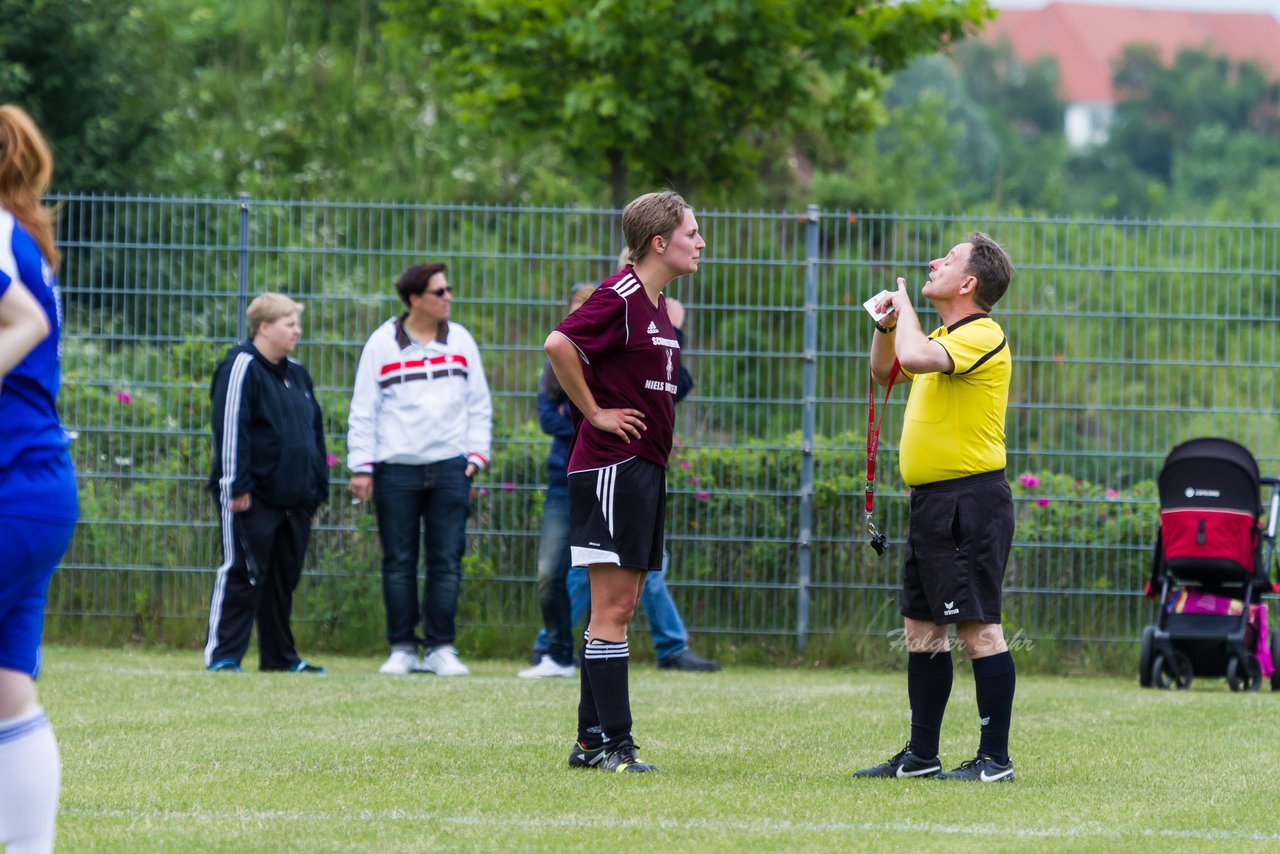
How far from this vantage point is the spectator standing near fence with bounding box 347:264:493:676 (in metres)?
8.99

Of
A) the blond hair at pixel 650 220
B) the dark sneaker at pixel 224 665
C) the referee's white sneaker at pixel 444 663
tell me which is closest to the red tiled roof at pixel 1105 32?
the referee's white sneaker at pixel 444 663

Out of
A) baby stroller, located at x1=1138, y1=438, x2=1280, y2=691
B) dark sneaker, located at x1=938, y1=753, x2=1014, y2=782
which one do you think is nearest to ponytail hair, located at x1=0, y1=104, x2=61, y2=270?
dark sneaker, located at x1=938, y1=753, x2=1014, y2=782

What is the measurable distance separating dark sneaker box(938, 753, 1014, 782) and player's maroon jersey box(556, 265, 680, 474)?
1.40 metres

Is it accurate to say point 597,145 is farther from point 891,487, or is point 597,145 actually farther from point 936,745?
point 936,745

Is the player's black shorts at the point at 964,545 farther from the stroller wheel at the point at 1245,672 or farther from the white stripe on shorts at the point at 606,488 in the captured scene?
the stroller wheel at the point at 1245,672

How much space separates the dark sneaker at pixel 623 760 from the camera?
18.5 feet

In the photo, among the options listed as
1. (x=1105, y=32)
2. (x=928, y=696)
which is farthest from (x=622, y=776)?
(x=1105, y=32)

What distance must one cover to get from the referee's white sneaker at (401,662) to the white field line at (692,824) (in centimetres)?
422

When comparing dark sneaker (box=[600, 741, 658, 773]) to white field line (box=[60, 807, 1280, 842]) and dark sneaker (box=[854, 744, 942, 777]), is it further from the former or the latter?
white field line (box=[60, 807, 1280, 842])

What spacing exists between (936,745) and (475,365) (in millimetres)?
4146

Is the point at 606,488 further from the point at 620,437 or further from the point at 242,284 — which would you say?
the point at 242,284

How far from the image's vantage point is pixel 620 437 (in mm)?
5652

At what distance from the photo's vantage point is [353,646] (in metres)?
10.1

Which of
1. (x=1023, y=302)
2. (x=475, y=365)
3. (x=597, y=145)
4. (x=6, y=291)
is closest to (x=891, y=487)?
(x=1023, y=302)
